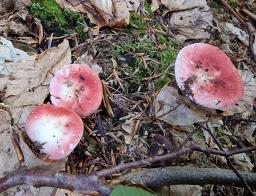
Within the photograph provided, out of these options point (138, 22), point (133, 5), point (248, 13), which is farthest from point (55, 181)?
point (248, 13)

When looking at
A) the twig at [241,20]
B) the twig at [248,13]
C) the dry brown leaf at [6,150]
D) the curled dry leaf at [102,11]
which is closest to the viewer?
the dry brown leaf at [6,150]

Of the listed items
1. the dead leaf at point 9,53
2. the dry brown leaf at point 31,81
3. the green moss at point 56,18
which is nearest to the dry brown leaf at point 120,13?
the green moss at point 56,18

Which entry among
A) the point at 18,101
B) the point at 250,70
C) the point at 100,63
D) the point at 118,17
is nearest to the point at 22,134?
the point at 18,101

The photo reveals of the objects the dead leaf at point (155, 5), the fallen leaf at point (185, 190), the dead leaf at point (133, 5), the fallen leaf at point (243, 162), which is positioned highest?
the dead leaf at point (133, 5)

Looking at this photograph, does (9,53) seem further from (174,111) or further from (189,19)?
(189,19)

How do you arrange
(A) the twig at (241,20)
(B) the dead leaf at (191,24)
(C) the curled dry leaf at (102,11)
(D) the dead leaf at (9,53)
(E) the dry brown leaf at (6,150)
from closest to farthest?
(E) the dry brown leaf at (6,150) < (D) the dead leaf at (9,53) < (C) the curled dry leaf at (102,11) < (B) the dead leaf at (191,24) < (A) the twig at (241,20)

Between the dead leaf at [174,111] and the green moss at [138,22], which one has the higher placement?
the green moss at [138,22]

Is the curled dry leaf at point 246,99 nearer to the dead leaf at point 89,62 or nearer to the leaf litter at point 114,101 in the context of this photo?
the leaf litter at point 114,101
